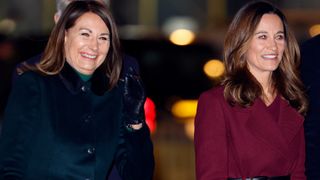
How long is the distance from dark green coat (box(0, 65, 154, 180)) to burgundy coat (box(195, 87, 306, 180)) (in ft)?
0.99

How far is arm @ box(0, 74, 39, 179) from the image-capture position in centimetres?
387

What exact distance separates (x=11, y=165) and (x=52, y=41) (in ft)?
2.20

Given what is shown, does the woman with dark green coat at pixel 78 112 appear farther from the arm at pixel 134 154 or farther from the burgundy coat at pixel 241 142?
the burgundy coat at pixel 241 142

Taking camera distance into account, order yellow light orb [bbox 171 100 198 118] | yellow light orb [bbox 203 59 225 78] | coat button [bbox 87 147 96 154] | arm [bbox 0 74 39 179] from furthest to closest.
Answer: yellow light orb [bbox 203 59 225 78] < yellow light orb [bbox 171 100 198 118] < coat button [bbox 87 147 96 154] < arm [bbox 0 74 39 179]

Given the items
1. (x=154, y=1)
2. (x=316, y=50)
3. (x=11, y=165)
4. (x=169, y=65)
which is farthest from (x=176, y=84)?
(x=154, y=1)

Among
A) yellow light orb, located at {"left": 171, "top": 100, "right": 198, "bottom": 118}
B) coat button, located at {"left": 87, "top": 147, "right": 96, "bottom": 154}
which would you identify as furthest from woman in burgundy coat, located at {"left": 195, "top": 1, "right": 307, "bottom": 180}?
yellow light orb, located at {"left": 171, "top": 100, "right": 198, "bottom": 118}

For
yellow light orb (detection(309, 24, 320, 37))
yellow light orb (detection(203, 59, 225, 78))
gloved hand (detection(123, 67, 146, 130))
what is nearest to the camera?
gloved hand (detection(123, 67, 146, 130))

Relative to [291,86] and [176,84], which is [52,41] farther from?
[176,84]

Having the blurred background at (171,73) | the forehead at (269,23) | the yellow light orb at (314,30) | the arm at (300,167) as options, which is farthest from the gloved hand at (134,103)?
the yellow light orb at (314,30)

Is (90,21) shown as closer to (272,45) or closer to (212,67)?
(272,45)

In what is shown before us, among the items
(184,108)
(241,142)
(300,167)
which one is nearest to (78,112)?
(241,142)

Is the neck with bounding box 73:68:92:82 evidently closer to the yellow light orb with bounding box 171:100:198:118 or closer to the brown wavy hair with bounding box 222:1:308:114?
the brown wavy hair with bounding box 222:1:308:114

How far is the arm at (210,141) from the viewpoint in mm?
4195

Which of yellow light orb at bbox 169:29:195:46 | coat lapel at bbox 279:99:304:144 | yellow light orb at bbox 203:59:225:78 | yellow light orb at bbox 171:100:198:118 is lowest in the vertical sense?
coat lapel at bbox 279:99:304:144
